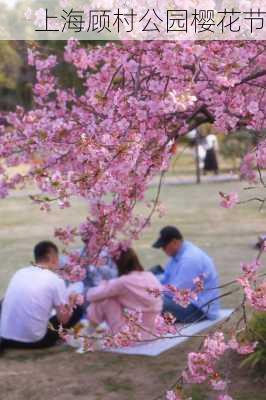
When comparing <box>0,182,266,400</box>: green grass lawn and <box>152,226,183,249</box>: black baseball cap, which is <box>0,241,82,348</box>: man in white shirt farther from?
<box>152,226,183,249</box>: black baseball cap

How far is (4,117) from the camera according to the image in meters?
4.91

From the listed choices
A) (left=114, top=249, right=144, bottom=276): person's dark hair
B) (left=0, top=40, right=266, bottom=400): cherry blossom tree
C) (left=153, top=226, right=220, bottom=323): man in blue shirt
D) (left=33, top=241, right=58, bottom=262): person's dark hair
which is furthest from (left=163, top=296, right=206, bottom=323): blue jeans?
(left=0, top=40, right=266, bottom=400): cherry blossom tree

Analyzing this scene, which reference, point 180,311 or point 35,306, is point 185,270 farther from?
point 35,306

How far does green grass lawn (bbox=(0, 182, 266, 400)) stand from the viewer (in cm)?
454

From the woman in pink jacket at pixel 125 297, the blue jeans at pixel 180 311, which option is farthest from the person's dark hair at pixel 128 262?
the blue jeans at pixel 180 311

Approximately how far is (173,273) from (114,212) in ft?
6.67

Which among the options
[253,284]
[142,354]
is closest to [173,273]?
[142,354]

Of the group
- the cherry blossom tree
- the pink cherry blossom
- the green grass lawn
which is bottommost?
the green grass lawn

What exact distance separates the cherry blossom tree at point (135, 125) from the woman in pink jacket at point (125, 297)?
35.8 inches

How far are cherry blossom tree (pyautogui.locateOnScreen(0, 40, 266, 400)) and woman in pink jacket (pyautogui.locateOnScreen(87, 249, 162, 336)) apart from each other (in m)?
0.91

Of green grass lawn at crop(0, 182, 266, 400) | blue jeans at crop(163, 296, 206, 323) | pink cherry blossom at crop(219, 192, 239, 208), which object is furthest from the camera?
blue jeans at crop(163, 296, 206, 323)

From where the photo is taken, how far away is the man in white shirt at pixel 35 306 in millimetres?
5414

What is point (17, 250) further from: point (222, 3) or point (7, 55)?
point (7, 55)

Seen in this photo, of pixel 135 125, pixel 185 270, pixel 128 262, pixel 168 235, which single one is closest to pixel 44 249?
pixel 128 262
